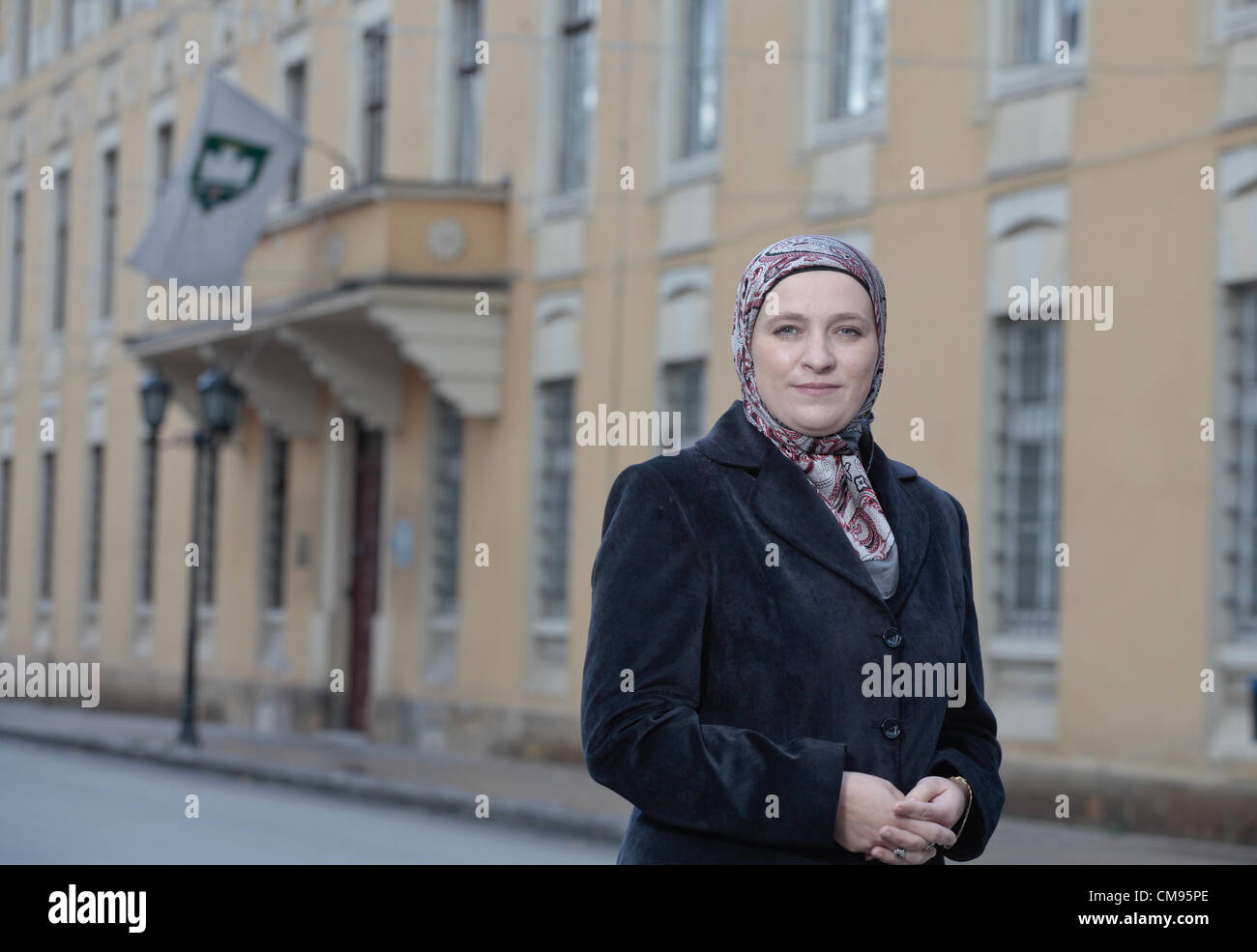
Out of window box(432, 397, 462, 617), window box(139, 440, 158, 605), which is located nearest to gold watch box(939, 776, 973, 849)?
window box(432, 397, 462, 617)

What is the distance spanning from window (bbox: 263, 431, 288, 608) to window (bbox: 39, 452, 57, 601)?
10.1 m

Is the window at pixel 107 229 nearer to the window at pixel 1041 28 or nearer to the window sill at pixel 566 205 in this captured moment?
the window sill at pixel 566 205

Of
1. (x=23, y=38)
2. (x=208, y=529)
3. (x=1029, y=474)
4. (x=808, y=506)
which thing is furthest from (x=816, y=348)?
(x=23, y=38)

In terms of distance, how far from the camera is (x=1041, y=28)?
1515 cm

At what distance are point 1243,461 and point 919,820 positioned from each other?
1087 centimetres

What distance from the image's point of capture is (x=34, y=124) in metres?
37.2

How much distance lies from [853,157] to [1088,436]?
384 centimetres

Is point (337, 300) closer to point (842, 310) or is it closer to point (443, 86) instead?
point (443, 86)

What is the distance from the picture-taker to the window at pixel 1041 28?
14820 mm

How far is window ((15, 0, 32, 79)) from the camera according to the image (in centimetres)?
3828

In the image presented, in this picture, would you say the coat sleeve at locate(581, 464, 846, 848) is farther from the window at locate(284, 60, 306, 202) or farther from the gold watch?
the window at locate(284, 60, 306, 202)

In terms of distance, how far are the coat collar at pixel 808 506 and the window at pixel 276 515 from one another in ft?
78.3

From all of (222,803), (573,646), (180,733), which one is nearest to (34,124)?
(180,733)
